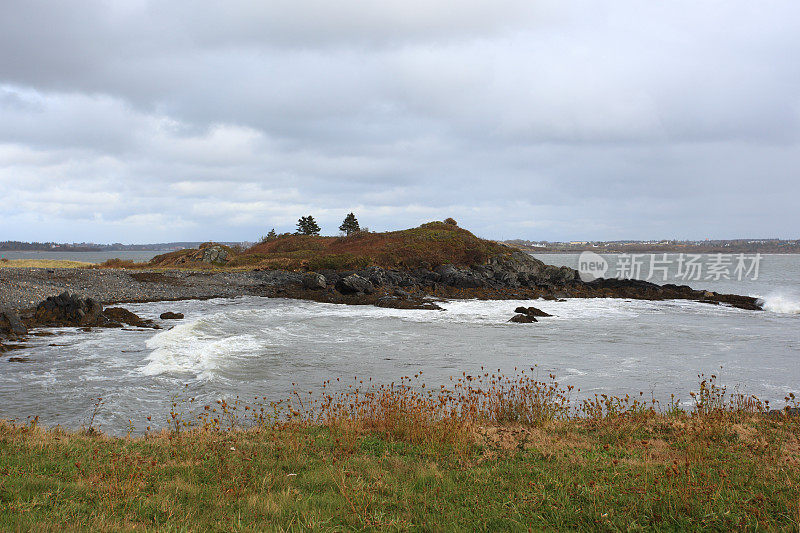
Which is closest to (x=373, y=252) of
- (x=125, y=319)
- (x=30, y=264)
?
(x=30, y=264)

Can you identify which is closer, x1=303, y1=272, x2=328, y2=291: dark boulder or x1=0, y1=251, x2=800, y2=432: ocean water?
x1=0, y1=251, x2=800, y2=432: ocean water

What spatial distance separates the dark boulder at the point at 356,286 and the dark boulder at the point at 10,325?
76.8 ft

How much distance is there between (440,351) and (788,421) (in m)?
12.3

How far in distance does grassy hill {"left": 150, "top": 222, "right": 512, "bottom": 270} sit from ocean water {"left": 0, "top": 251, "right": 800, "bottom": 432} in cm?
2233

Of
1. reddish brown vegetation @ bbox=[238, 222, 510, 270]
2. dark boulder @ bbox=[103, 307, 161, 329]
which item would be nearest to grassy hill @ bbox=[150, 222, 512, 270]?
reddish brown vegetation @ bbox=[238, 222, 510, 270]

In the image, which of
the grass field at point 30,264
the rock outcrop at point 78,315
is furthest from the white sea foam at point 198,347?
the grass field at point 30,264

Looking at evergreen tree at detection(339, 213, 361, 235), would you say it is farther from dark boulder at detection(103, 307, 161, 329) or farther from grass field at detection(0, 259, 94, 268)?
dark boulder at detection(103, 307, 161, 329)

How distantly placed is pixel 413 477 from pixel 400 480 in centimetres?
18

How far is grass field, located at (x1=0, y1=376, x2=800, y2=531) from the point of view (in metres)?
4.88

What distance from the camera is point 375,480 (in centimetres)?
615

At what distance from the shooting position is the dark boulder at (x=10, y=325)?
19.3 m

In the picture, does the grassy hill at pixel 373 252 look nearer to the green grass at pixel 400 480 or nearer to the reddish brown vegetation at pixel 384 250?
the reddish brown vegetation at pixel 384 250

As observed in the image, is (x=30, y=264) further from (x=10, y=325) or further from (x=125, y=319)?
(x=10, y=325)

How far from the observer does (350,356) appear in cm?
1866
